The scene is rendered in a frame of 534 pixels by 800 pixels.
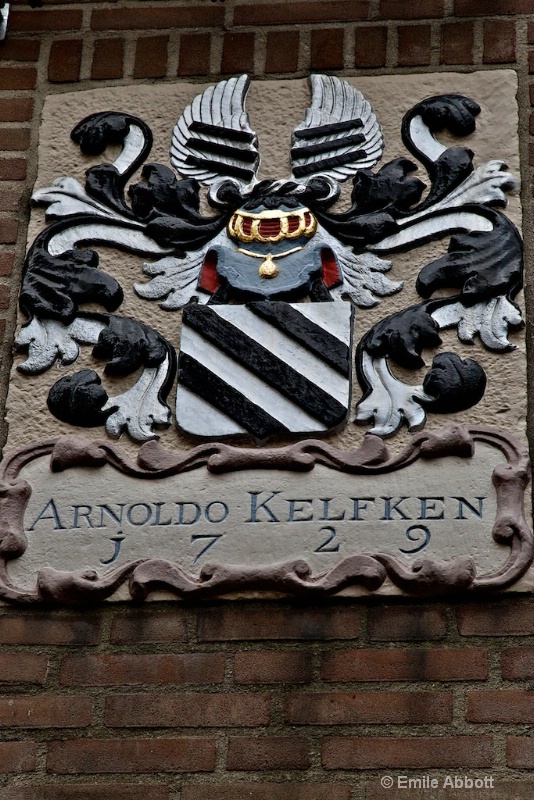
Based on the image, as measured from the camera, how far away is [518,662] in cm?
357

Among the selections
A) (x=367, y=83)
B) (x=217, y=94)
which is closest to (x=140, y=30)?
(x=217, y=94)

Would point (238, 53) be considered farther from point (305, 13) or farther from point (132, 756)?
point (132, 756)

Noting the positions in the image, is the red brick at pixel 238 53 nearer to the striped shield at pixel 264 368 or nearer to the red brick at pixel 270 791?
the striped shield at pixel 264 368

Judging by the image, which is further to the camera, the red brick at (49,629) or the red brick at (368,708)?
the red brick at (49,629)


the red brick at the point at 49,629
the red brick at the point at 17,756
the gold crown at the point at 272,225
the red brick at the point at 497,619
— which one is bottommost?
the red brick at the point at 17,756

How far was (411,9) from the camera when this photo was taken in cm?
449

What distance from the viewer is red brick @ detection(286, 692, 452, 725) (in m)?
3.53

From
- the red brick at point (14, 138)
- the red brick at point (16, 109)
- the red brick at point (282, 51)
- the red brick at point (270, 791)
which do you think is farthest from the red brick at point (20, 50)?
the red brick at point (270, 791)

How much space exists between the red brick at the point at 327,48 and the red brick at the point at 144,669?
5.24 feet

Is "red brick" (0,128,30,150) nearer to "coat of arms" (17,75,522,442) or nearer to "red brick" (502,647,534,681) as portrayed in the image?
"coat of arms" (17,75,522,442)

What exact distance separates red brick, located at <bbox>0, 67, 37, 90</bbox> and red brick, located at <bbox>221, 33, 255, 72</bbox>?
19.2 inches

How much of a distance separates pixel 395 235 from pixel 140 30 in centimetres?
95

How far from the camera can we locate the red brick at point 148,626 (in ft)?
12.0

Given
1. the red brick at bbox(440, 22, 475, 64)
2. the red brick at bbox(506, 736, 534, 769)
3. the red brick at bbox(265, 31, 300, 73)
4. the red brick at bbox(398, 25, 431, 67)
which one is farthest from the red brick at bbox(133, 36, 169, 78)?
the red brick at bbox(506, 736, 534, 769)
